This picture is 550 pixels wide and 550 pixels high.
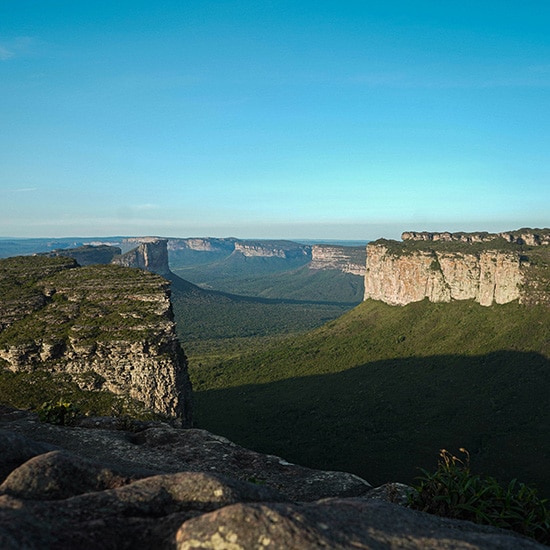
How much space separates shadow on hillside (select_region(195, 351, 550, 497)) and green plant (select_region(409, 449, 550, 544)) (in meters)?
35.9

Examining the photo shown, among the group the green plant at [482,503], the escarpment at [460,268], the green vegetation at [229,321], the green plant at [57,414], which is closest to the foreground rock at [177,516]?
the green plant at [482,503]

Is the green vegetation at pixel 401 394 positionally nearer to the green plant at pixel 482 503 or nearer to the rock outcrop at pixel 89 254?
the green plant at pixel 482 503

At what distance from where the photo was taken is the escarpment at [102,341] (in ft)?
123

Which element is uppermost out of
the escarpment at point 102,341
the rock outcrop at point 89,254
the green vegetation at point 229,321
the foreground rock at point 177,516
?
the rock outcrop at point 89,254

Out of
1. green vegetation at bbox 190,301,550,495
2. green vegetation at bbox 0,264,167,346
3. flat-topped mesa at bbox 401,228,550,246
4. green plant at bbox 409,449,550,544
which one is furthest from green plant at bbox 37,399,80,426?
flat-topped mesa at bbox 401,228,550,246

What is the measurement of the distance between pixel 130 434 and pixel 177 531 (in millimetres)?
10340

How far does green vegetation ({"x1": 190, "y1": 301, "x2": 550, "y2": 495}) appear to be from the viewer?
5059cm

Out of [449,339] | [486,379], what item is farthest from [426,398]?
[449,339]

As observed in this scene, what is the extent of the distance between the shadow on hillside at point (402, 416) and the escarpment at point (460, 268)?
16358mm

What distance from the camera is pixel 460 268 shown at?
92188 mm

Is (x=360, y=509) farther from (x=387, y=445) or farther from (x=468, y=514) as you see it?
(x=387, y=445)

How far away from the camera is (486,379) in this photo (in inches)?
2650

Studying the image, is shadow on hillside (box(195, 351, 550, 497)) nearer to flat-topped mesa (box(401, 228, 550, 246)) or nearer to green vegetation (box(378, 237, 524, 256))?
green vegetation (box(378, 237, 524, 256))

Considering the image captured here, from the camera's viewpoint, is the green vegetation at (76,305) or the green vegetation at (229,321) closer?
the green vegetation at (76,305)
